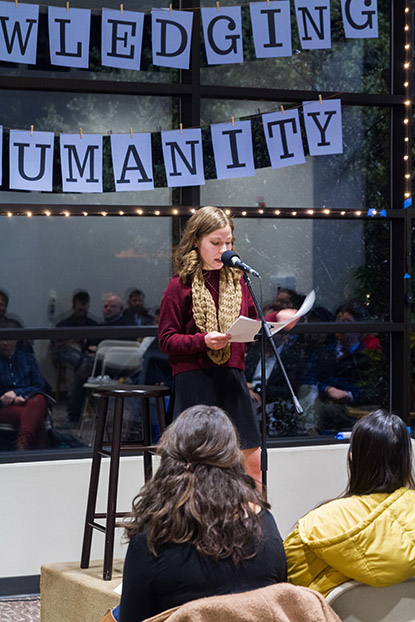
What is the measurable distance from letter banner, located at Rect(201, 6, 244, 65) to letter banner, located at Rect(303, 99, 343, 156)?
0.43 metres

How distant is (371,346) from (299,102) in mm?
1268

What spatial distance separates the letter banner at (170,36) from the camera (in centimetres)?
379

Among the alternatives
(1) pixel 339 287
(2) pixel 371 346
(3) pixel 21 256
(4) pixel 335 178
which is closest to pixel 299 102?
(4) pixel 335 178

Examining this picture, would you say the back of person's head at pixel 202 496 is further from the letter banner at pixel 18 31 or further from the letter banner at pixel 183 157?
the letter banner at pixel 18 31

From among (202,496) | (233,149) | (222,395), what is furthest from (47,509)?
(202,496)

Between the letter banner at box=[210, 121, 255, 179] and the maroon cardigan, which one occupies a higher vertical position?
the letter banner at box=[210, 121, 255, 179]

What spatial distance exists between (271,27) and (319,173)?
73 centimetres

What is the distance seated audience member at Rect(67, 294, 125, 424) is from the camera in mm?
3830

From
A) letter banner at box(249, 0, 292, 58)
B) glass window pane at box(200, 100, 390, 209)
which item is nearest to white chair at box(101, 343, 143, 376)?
glass window pane at box(200, 100, 390, 209)

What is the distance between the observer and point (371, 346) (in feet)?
13.8

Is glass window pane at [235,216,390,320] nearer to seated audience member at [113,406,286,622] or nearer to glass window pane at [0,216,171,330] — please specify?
glass window pane at [0,216,171,330]

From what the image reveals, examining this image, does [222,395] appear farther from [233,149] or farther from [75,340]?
[233,149]

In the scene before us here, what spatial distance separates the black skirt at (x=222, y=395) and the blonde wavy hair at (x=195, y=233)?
36 centimetres

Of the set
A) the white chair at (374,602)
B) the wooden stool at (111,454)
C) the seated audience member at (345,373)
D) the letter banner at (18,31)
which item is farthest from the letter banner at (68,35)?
the white chair at (374,602)
